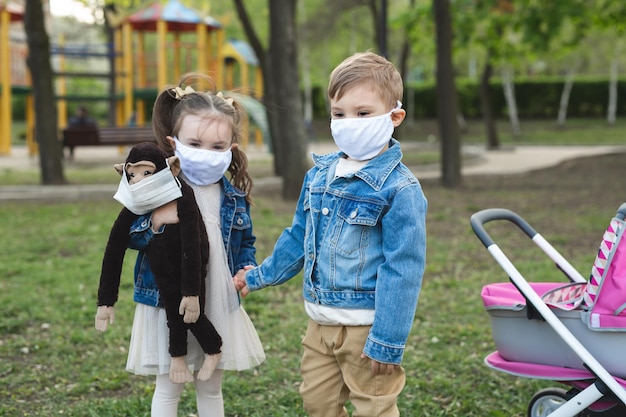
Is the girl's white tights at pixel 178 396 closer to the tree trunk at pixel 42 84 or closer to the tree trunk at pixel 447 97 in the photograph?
the tree trunk at pixel 42 84

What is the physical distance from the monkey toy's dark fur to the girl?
5 cm

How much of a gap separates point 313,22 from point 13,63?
10.8 meters

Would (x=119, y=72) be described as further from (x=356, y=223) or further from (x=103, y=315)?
(x=356, y=223)

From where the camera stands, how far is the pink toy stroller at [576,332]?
298 centimetres

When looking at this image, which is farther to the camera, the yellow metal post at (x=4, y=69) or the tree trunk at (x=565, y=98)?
the tree trunk at (x=565, y=98)

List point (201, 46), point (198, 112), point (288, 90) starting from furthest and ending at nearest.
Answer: point (201, 46) → point (288, 90) → point (198, 112)

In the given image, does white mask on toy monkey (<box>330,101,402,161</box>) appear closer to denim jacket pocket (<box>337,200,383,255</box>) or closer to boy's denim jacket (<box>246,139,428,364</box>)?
boy's denim jacket (<box>246,139,428,364</box>)

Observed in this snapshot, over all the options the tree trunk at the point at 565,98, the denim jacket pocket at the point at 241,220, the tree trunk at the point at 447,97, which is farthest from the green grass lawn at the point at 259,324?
the tree trunk at the point at 565,98

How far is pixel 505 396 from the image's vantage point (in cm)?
418

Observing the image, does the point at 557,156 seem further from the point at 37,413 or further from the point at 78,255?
the point at 37,413

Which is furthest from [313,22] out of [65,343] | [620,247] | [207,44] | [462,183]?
[620,247]

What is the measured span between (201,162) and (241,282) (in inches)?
19.1

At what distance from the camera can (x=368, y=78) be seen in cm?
273

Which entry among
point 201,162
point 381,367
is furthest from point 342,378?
point 201,162
